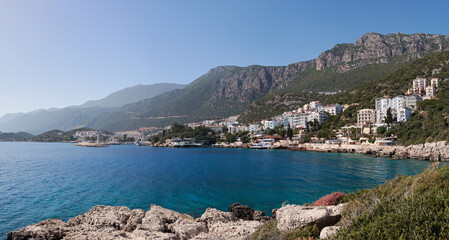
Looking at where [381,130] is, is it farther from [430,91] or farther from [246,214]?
[246,214]

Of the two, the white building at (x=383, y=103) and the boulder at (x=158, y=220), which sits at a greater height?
the white building at (x=383, y=103)

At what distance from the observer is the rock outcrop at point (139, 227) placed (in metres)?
8.75

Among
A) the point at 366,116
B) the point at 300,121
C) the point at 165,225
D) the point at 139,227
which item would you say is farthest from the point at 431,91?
the point at 139,227

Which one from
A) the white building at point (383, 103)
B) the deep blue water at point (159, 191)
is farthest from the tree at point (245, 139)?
the deep blue water at point (159, 191)

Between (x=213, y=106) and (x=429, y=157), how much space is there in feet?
450

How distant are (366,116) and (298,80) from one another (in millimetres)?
76640

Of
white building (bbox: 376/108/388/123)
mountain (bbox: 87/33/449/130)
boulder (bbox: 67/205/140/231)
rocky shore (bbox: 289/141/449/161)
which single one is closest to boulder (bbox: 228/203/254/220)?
boulder (bbox: 67/205/140/231)

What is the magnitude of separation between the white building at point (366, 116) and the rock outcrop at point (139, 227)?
2346 inches

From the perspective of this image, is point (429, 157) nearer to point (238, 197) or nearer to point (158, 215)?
point (238, 197)

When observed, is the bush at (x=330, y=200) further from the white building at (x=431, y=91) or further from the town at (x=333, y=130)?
the white building at (x=431, y=91)

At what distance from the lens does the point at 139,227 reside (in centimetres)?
974

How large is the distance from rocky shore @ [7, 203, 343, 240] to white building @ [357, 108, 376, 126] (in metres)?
58.4

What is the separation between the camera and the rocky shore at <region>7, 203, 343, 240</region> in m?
6.16

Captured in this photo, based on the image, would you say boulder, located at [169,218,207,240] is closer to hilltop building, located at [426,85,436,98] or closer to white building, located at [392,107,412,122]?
white building, located at [392,107,412,122]
